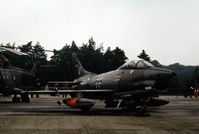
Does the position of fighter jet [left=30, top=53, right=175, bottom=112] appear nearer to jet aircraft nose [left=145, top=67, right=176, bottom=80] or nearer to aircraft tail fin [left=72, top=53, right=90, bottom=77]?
jet aircraft nose [left=145, top=67, right=176, bottom=80]

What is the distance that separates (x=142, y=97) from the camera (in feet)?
70.4

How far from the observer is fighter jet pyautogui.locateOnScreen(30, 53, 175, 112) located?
21047 millimetres

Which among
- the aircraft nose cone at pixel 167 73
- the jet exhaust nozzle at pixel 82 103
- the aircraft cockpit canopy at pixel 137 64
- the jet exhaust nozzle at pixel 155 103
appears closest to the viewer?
the aircraft nose cone at pixel 167 73

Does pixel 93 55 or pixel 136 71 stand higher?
pixel 93 55

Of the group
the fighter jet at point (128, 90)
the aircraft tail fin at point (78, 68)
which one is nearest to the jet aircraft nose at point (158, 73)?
the fighter jet at point (128, 90)

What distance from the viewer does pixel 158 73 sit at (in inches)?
818

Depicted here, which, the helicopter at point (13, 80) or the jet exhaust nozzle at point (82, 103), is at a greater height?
the helicopter at point (13, 80)

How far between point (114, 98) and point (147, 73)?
9.82ft

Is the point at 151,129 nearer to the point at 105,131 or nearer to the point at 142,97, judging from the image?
the point at 105,131

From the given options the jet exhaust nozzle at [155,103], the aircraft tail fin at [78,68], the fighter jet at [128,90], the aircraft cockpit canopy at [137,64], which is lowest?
the jet exhaust nozzle at [155,103]

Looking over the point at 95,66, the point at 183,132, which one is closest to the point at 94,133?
the point at 183,132

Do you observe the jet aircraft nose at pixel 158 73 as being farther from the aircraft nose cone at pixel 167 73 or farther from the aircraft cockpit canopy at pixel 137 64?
the aircraft cockpit canopy at pixel 137 64

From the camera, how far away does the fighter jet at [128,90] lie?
→ 69.1 feet

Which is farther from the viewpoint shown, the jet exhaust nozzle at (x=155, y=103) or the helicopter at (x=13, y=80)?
the helicopter at (x=13, y=80)
